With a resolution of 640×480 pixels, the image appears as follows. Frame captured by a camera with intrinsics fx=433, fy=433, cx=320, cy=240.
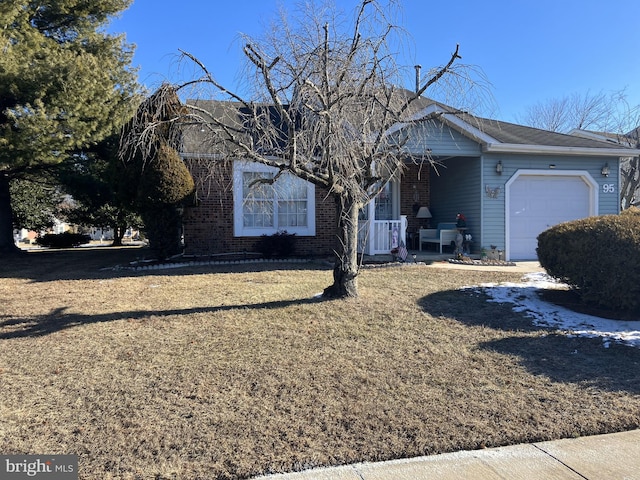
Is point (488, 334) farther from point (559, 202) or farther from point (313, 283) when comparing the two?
point (559, 202)

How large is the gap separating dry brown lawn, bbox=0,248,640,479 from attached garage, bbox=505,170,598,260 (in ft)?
20.8

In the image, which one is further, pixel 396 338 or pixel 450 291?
pixel 450 291

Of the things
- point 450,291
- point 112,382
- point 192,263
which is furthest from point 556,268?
point 192,263

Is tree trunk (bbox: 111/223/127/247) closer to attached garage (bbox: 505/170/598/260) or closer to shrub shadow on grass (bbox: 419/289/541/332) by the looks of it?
attached garage (bbox: 505/170/598/260)

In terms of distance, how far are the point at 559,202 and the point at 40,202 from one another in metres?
26.4

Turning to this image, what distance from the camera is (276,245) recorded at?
12117 millimetres

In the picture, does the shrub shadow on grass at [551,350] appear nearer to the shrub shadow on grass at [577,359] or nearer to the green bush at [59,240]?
the shrub shadow on grass at [577,359]

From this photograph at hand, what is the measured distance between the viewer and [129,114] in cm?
1218

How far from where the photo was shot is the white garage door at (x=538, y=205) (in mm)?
12625

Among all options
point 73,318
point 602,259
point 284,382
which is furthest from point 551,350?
point 73,318

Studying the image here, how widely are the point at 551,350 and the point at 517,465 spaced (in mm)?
2534

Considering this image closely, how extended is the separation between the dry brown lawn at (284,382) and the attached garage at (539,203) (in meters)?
6.34

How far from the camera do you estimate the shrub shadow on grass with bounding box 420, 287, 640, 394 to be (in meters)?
4.30

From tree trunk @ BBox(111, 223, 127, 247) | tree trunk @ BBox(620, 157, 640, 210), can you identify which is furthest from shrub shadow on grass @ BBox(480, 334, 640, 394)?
tree trunk @ BBox(111, 223, 127, 247)
